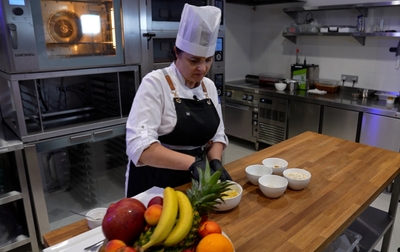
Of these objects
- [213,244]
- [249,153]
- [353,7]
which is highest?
[353,7]

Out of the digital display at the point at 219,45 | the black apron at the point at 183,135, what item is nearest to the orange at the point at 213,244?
the black apron at the point at 183,135

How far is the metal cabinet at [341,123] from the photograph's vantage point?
11.1 ft

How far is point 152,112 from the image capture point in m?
1.44

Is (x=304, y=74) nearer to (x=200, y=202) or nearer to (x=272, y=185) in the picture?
(x=272, y=185)

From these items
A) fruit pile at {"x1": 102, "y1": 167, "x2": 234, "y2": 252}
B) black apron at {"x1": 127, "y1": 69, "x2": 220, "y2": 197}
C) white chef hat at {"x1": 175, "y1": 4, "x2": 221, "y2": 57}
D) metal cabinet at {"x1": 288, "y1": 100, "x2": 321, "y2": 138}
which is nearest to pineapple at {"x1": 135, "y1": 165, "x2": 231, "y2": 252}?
fruit pile at {"x1": 102, "y1": 167, "x2": 234, "y2": 252}

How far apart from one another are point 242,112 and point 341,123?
1394 millimetres

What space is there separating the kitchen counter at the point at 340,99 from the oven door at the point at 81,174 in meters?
2.15

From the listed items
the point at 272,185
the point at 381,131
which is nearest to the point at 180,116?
the point at 272,185

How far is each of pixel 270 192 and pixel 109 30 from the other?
6.06 feet

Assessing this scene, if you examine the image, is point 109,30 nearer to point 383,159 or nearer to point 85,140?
point 85,140

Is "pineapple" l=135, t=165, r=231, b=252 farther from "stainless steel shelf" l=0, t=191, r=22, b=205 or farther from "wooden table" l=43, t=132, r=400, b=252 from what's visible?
"stainless steel shelf" l=0, t=191, r=22, b=205

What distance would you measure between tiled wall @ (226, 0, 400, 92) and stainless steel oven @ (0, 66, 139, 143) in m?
2.48

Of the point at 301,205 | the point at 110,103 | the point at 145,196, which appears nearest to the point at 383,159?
the point at 301,205

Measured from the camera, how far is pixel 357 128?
3350mm
